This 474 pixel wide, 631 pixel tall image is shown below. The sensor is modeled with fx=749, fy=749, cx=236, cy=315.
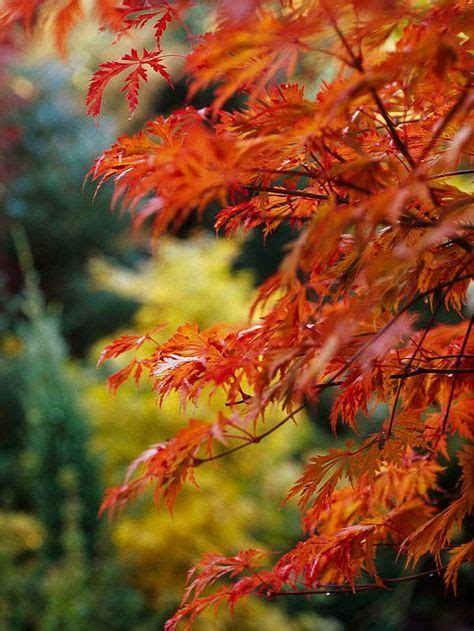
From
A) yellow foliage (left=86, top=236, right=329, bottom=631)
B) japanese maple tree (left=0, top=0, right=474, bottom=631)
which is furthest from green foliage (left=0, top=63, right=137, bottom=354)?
japanese maple tree (left=0, top=0, right=474, bottom=631)

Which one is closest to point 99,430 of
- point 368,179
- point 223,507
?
point 223,507

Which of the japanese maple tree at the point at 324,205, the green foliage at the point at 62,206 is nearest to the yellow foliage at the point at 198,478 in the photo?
the japanese maple tree at the point at 324,205

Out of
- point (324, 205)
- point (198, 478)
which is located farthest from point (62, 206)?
point (324, 205)

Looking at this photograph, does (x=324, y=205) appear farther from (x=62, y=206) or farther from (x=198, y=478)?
(x=62, y=206)

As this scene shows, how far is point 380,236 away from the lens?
0.98m

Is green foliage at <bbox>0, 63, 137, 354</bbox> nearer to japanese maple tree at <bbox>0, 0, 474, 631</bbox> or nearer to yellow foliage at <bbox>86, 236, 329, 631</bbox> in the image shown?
yellow foliage at <bbox>86, 236, 329, 631</bbox>

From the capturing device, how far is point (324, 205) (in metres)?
0.85

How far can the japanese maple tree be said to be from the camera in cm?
74

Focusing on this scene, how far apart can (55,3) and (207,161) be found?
0.45 m

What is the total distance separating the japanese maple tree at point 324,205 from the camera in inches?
29.2

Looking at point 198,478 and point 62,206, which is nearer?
point 198,478

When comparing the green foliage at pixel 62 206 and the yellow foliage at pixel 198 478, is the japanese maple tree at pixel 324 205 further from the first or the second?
the green foliage at pixel 62 206

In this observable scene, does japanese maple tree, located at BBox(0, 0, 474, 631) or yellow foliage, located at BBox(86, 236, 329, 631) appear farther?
yellow foliage, located at BBox(86, 236, 329, 631)

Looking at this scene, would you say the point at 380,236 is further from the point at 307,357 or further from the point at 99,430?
the point at 99,430
